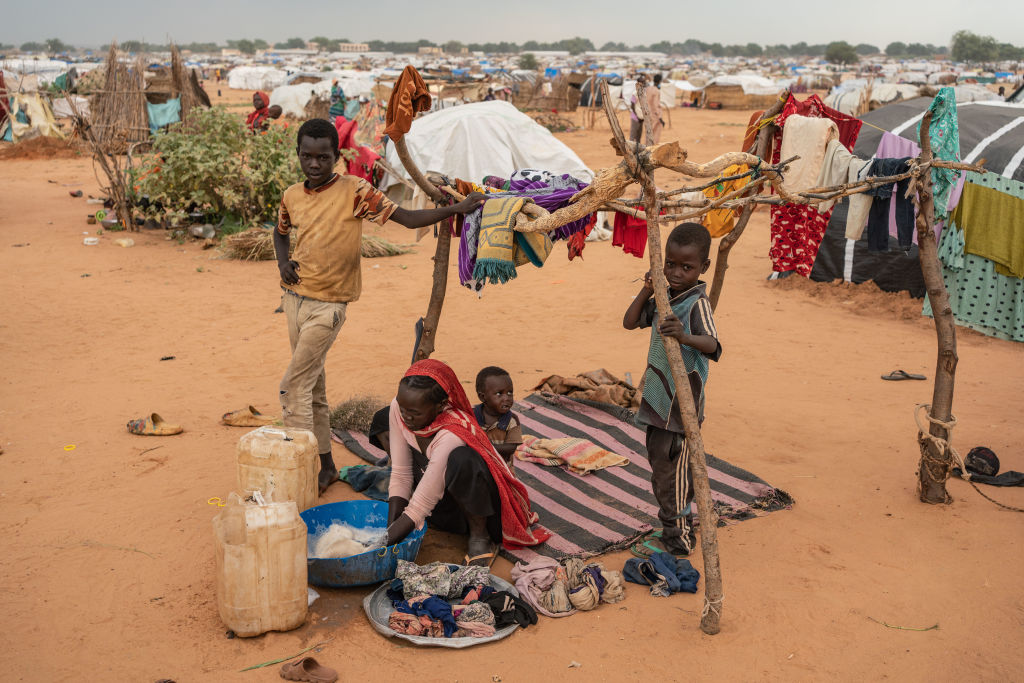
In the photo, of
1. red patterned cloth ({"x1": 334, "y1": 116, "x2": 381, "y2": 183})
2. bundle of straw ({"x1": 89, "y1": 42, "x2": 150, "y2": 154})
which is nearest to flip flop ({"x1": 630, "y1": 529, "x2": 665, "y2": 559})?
red patterned cloth ({"x1": 334, "y1": 116, "x2": 381, "y2": 183})

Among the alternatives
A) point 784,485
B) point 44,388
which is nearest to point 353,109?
point 44,388

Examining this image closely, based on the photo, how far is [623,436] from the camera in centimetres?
506

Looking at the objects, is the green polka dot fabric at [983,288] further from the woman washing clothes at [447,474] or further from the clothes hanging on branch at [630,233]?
the woman washing clothes at [447,474]

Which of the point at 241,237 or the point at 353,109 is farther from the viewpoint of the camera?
the point at 353,109

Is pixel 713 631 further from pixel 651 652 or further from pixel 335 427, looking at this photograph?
pixel 335 427

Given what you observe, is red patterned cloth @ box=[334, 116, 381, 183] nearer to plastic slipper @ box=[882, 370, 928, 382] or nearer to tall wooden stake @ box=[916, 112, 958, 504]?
plastic slipper @ box=[882, 370, 928, 382]

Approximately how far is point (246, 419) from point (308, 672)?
2.58 metres

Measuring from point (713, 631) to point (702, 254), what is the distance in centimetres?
150

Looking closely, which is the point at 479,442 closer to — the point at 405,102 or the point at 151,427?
the point at 405,102

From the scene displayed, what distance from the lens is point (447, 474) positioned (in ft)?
11.0

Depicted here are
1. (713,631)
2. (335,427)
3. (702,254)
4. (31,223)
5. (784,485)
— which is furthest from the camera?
(31,223)

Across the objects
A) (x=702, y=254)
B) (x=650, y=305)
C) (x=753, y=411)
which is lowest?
(x=753, y=411)

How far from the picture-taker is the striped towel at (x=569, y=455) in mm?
4602

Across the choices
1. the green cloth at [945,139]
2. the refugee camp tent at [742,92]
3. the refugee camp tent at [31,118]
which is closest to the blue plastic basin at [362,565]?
the green cloth at [945,139]
